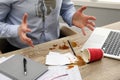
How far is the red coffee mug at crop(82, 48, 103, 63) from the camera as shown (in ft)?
3.27

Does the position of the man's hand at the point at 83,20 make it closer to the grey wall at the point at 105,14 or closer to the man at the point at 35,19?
the man at the point at 35,19

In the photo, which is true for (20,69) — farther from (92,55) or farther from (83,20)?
(83,20)

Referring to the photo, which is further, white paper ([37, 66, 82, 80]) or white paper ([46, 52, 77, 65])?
white paper ([46, 52, 77, 65])

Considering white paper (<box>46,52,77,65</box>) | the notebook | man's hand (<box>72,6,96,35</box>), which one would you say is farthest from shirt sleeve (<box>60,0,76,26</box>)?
the notebook

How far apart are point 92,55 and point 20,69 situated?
1.11 ft

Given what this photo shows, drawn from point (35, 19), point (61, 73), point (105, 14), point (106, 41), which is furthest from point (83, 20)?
point (105, 14)

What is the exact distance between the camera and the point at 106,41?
3.84 ft

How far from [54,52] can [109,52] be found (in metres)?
0.28

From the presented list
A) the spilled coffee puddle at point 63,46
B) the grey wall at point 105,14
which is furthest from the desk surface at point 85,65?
the grey wall at point 105,14

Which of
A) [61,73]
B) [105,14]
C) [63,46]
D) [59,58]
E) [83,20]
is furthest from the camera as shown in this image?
[105,14]

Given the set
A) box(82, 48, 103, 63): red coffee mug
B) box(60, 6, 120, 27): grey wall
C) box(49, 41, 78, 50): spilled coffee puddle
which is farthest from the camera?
box(60, 6, 120, 27): grey wall

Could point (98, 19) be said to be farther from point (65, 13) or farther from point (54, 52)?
point (54, 52)

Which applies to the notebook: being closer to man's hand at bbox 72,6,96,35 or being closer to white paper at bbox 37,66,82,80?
white paper at bbox 37,66,82,80

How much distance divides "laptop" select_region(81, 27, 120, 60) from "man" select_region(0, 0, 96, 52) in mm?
72
